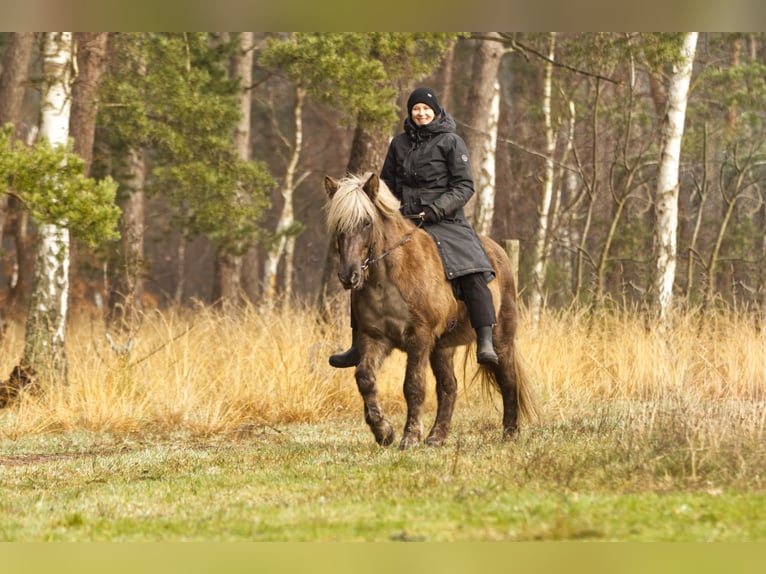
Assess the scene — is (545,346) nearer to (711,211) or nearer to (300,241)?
(711,211)

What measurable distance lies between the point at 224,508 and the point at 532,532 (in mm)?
1945

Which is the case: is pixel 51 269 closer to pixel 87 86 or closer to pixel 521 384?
pixel 87 86

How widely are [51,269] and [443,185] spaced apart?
6.18m

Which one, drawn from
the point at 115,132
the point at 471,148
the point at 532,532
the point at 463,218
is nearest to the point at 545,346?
the point at 463,218

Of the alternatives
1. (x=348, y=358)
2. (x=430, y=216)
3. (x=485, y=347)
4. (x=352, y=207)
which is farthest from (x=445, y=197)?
(x=348, y=358)

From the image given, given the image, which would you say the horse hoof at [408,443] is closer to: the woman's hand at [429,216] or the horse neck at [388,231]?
the horse neck at [388,231]

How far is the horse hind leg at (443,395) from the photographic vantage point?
938 centimetres

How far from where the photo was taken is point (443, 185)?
369 inches

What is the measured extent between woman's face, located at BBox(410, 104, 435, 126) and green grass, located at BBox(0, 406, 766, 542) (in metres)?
2.53

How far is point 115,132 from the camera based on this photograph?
67.1ft

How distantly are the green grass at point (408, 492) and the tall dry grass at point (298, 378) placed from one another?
5.84ft

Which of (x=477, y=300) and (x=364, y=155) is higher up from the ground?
(x=364, y=155)

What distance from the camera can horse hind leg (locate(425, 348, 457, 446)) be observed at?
9.38 metres
